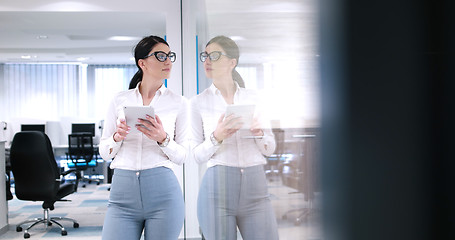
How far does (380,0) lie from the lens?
0.12 meters

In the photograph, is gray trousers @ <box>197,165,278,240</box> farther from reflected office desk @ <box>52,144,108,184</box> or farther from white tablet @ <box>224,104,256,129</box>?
reflected office desk @ <box>52,144,108,184</box>

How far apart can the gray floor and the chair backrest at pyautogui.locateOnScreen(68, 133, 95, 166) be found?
21.8 inches

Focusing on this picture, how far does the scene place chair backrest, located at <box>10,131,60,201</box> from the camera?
402 centimetres

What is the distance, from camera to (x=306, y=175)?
174mm

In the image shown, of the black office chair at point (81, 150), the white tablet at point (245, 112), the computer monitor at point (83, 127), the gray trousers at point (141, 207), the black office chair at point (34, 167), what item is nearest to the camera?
the white tablet at point (245, 112)

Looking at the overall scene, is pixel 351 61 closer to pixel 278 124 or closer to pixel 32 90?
pixel 278 124

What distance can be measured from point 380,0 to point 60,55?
33.4 ft

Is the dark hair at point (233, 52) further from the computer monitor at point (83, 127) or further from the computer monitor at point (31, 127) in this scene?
the computer monitor at point (83, 127)

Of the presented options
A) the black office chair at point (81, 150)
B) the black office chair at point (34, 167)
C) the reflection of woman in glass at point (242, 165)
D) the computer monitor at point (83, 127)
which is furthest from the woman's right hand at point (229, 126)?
the computer monitor at point (83, 127)

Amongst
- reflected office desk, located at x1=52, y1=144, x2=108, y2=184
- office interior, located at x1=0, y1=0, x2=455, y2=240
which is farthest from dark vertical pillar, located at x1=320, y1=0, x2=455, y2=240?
reflected office desk, located at x1=52, y1=144, x2=108, y2=184

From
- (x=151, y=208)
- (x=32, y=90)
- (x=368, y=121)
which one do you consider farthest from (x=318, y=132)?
(x=32, y=90)

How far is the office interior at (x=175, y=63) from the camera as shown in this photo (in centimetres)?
19

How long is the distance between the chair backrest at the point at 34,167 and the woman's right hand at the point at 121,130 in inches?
105

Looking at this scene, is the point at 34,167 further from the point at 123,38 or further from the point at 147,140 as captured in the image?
the point at 123,38
